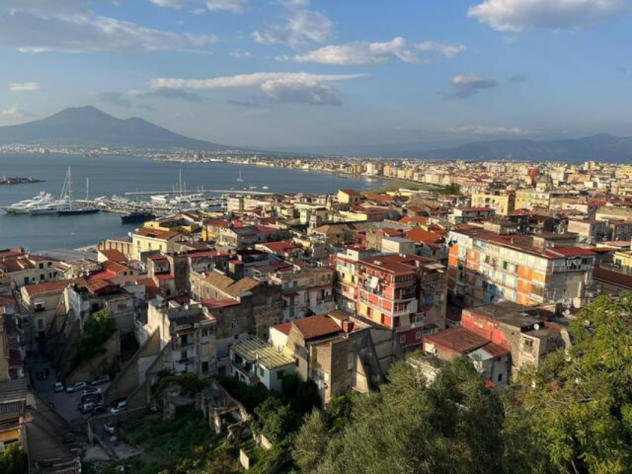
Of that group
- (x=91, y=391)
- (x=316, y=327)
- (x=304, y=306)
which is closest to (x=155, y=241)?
(x=304, y=306)

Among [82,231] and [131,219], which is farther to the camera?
[131,219]

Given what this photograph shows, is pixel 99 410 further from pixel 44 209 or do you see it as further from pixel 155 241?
pixel 44 209

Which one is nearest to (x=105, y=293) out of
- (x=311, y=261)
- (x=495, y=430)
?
(x=311, y=261)

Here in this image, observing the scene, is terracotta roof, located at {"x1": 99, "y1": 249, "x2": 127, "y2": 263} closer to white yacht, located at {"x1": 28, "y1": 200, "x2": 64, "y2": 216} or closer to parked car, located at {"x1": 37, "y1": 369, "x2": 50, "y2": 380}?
parked car, located at {"x1": 37, "y1": 369, "x2": 50, "y2": 380}

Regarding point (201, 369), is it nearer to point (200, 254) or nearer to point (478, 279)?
point (200, 254)

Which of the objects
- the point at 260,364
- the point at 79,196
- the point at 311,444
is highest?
the point at 311,444

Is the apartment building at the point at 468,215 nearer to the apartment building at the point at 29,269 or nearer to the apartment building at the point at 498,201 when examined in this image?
the apartment building at the point at 498,201

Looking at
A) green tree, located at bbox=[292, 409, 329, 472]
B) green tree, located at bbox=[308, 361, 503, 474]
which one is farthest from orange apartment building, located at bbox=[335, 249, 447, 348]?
green tree, located at bbox=[308, 361, 503, 474]
